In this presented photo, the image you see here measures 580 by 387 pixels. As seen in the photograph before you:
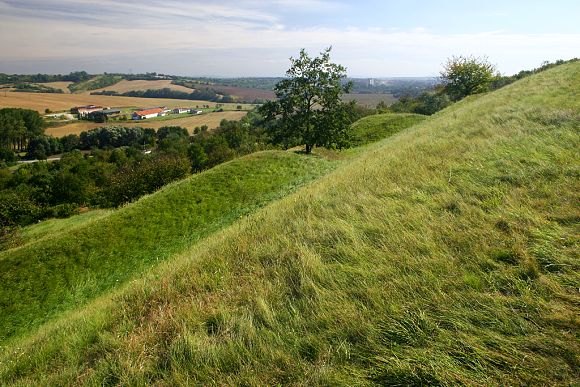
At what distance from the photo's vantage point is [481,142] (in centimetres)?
944

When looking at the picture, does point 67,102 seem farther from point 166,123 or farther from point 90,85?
point 90,85

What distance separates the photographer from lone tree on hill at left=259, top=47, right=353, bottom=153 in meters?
26.9

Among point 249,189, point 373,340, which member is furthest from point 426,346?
point 249,189

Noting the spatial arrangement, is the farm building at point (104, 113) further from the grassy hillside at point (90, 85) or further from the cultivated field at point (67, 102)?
the grassy hillside at point (90, 85)

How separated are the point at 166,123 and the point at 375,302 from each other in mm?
127406

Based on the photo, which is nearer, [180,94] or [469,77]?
[469,77]

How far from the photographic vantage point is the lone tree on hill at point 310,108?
1061 inches

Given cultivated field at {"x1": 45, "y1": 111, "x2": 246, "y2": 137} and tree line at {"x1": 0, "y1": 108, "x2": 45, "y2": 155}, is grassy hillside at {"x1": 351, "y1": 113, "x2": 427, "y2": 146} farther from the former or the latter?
tree line at {"x1": 0, "y1": 108, "x2": 45, "y2": 155}

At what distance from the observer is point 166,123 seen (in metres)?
119

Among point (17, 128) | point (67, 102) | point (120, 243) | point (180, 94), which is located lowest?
point (17, 128)

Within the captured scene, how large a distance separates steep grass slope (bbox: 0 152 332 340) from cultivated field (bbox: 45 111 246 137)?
331ft

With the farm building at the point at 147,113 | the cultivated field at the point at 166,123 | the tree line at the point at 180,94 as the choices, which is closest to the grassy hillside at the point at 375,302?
the cultivated field at the point at 166,123

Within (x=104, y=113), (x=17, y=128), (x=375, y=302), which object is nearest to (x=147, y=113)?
(x=104, y=113)

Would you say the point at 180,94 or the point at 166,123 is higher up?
the point at 180,94
